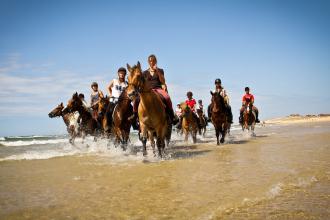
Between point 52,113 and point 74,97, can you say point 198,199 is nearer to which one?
point 74,97

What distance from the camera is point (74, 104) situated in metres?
14.6

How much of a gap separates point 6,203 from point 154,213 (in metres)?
2.03

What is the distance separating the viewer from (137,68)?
843cm

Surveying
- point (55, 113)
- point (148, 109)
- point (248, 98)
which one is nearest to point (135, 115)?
point (148, 109)

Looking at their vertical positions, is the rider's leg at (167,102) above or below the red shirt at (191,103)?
below

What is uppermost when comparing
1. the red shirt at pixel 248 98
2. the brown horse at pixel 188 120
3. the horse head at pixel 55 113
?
the red shirt at pixel 248 98

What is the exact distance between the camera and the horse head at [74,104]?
1445 cm

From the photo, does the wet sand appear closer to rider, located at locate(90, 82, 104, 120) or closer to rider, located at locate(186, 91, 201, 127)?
rider, located at locate(90, 82, 104, 120)

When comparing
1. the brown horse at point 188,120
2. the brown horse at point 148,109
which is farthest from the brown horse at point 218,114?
the brown horse at point 148,109

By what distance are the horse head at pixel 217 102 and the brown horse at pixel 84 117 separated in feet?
17.9

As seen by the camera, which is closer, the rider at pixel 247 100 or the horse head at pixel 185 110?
the horse head at pixel 185 110

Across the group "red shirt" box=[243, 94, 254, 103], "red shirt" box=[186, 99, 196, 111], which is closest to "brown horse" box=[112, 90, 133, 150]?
"red shirt" box=[186, 99, 196, 111]

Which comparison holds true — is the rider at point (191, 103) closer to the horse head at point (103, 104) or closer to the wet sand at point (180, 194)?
the horse head at point (103, 104)

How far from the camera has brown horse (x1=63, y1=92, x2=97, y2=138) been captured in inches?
573
